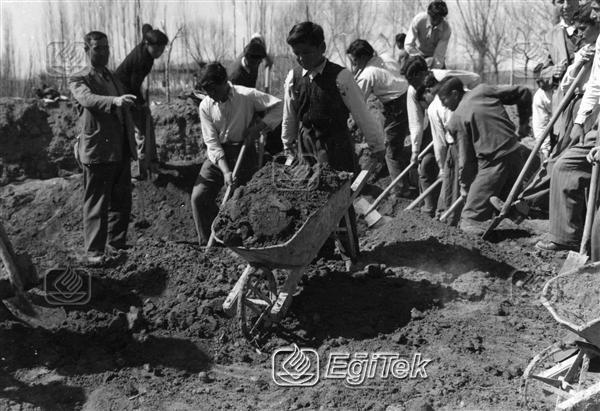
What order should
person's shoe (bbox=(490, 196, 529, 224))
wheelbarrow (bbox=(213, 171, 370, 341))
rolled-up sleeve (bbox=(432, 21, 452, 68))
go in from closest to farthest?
wheelbarrow (bbox=(213, 171, 370, 341)) < person's shoe (bbox=(490, 196, 529, 224)) < rolled-up sleeve (bbox=(432, 21, 452, 68))

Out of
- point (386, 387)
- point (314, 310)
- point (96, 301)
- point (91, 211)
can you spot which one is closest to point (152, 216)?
point (91, 211)

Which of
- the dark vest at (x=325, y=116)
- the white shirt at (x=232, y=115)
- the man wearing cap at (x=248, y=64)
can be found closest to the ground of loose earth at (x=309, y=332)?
the dark vest at (x=325, y=116)

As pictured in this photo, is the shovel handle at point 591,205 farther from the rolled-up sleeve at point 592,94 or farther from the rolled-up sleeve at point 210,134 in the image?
the rolled-up sleeve at point 210,134

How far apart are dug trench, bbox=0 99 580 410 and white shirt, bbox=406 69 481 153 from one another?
1798 mm

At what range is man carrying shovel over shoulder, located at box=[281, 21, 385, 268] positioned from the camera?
5582 mm

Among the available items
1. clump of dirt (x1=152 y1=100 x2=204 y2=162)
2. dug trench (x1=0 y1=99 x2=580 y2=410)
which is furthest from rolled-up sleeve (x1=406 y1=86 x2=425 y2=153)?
clump of dirt (x1=152 y1=100 x2=204 y2=162)

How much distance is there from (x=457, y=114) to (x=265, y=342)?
325cm

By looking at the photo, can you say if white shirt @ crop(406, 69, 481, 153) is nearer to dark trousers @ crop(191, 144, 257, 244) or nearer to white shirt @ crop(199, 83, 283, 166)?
white shirt @ crop(199, 83, 283, 166)

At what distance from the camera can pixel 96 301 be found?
5527mm

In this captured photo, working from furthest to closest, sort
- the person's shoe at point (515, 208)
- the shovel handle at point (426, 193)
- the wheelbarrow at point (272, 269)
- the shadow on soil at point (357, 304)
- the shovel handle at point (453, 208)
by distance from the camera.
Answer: the shovel handle at point (426, 193) < the shovel handle at point (453, 208) < the person's shoe at point (515, 208) < the shadow on soil at point (357, 304) < the wheelbarrow at point (272, 269)

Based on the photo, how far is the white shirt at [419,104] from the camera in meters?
8.16

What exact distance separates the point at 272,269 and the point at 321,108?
4.94 feet

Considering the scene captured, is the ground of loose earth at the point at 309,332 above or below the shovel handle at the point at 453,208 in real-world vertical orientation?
below

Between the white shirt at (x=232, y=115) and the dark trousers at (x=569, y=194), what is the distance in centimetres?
255
